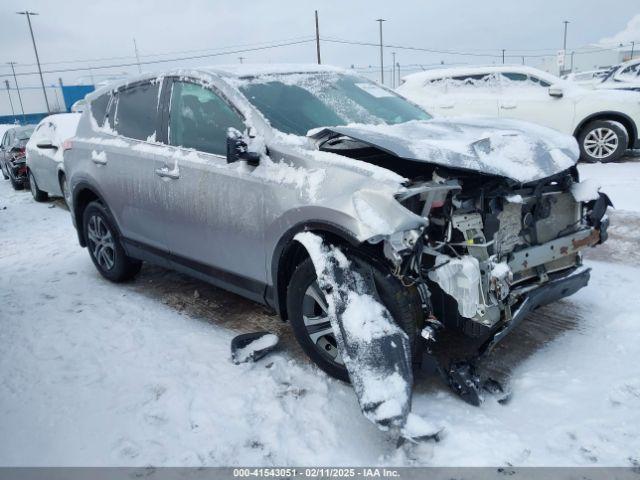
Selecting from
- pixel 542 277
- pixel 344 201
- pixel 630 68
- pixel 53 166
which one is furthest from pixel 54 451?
pixel 630 68

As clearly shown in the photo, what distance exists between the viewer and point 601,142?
9039mm

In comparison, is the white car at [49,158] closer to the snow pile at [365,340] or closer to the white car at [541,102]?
the white car at [541,102]

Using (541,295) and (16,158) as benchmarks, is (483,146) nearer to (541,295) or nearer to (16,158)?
(541,295)

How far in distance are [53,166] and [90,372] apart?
647 centimetres

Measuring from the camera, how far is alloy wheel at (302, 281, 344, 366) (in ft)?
9.84

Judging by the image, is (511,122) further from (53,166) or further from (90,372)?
(53,166)

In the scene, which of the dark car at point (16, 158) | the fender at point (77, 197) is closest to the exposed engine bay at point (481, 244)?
the fender at point (77, 197)

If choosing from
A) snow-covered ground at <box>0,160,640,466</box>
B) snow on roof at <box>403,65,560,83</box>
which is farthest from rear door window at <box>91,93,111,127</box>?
snow on roof at <box>403,65,560,83</box>

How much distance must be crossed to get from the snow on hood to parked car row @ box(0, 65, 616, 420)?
0.01 meters

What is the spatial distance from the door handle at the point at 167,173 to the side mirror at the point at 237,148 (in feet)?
2.44

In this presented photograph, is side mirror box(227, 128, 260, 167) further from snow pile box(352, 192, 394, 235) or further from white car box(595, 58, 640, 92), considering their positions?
white car box(595, 58, 640, 92)

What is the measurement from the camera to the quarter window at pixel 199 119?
3508 millimetres

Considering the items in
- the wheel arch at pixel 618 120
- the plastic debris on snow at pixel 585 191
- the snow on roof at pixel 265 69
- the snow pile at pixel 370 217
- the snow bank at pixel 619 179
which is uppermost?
the snow on roof at pixel 265 69

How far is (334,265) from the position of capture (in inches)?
110
